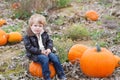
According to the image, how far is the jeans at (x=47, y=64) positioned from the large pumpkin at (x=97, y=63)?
1.21 ft

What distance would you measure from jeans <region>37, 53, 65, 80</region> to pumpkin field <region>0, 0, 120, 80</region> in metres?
0.09

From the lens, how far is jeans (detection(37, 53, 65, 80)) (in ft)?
18.1

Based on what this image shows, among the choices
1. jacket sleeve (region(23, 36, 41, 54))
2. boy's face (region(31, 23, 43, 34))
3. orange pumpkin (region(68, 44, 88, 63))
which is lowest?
orange pumpkin (region(68, 44, 88, 63))

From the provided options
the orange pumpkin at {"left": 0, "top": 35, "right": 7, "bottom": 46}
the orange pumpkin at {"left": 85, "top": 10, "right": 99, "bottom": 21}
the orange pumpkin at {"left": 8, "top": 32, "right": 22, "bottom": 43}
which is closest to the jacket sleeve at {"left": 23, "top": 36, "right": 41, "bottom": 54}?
the orange pumpkin at {"left": 0, "top": 35, "right": 7, "bottom": 46}

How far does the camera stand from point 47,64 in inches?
218

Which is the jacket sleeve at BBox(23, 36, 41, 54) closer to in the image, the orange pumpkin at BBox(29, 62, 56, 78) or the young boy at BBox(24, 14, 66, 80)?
the young boy at BBox(24, 14, 66, 80)

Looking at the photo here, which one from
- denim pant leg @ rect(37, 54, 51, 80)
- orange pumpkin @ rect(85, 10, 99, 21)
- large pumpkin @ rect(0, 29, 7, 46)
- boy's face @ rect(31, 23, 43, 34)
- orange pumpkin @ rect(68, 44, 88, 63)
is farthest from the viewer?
orange pumpkin @ rect(85, 10, 99, 21)

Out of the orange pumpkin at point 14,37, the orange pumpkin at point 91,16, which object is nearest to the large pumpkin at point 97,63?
the orange pumpkin at point 14,37

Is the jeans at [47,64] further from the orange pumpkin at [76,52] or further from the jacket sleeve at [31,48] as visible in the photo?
the orange pumpkin at [76,52]

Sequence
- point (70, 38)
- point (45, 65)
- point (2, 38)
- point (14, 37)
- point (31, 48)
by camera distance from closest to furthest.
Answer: point (45, 65) → point (31, 48) → point (2, 38) → point (14, 37) → point (70, 38)

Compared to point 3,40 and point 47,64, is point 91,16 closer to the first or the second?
point 3,40

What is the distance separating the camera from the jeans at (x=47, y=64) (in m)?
5.52

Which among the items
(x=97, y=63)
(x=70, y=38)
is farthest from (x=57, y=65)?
(x=70, y=38)

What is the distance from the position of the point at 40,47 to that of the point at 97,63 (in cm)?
93
